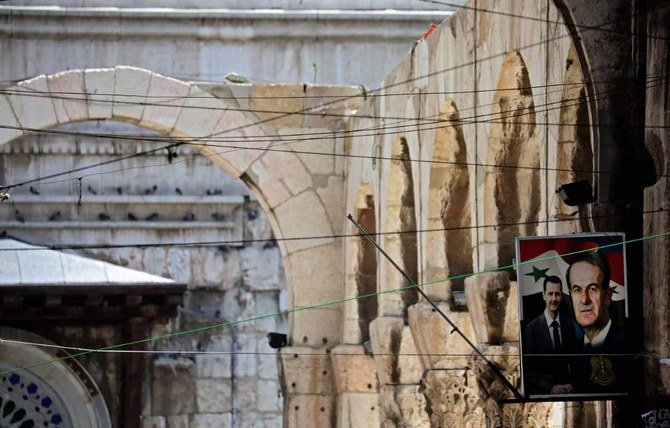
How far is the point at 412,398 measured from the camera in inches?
768

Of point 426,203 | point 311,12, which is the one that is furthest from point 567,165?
point 311,12

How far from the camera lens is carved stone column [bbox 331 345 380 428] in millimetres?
21750

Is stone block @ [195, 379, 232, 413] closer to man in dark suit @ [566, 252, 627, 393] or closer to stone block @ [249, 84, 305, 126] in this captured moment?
stone block @ [249, 84, 305, 126]

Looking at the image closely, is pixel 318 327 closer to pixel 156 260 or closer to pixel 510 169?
pixel 156 260

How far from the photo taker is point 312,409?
2259cm

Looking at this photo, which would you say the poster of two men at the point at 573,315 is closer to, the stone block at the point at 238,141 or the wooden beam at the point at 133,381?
the stone block at the point at 238,141

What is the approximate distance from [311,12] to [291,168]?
5.14m

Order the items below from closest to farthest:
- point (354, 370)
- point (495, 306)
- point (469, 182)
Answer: point (495, 306), point (469, 182), point (354, 370)

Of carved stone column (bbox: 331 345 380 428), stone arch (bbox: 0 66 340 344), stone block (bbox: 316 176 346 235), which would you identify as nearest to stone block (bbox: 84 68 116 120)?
stone arch (bbox: 0 66 340 344)

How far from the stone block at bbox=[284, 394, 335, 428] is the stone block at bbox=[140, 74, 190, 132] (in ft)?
10.00

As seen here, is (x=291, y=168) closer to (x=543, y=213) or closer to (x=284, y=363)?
(x=284, y=363)

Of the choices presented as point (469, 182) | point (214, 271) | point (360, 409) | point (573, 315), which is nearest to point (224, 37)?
point (214, 271)

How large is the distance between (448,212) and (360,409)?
4.33 metres

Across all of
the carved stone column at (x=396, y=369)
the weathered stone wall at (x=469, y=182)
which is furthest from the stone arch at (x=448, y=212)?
the carved stone column at (x=396, y=369)
